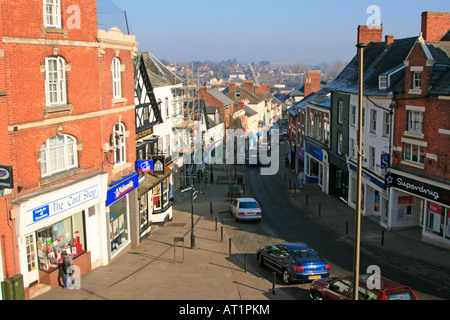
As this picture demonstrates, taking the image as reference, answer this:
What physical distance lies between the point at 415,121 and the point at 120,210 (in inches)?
669

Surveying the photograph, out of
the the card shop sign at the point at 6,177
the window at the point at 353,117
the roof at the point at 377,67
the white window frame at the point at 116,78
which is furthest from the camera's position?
the window at the point at 353,117

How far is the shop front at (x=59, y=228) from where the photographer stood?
16016 mm

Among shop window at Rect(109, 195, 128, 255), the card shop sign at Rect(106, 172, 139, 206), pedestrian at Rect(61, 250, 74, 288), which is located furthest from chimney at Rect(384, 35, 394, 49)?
pedestrian at Rect(61, 250, 74, 288)

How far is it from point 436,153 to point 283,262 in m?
10.8

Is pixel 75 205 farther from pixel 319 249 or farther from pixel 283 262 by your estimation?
pixel 319 249

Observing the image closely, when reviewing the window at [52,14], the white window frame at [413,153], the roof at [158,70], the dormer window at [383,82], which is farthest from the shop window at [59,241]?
the dormer window at [383,82]

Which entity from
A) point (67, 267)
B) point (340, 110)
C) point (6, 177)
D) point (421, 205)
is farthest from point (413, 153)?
point (6, 177)

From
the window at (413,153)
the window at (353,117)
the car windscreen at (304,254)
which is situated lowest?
the car windscreen at (304,254)

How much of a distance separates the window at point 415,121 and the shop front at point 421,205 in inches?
103

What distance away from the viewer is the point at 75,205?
18.6 metres

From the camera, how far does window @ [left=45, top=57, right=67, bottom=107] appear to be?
17.4 meters

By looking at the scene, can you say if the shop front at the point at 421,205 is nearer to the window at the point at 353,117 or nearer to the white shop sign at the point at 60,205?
the window at the point at 353,117

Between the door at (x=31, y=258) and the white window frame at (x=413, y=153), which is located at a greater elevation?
the white window frame at (x=413, y=153)

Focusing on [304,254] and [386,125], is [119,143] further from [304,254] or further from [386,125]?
[386,125]
